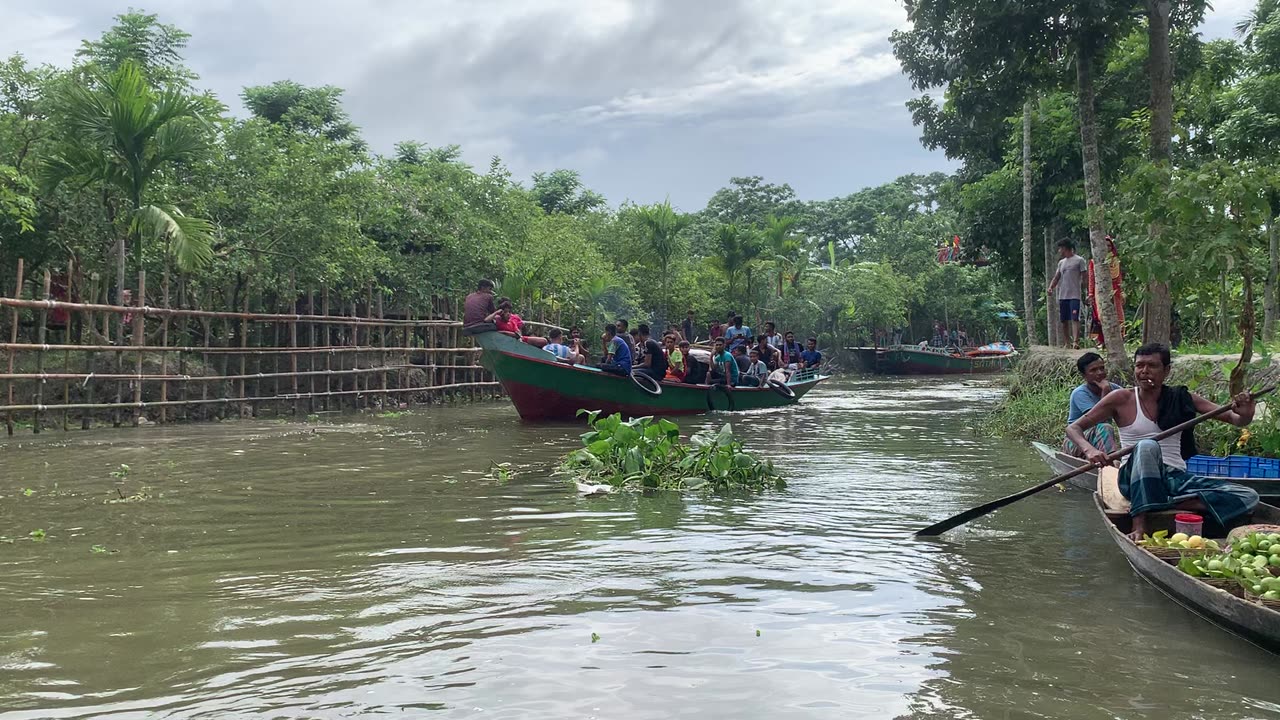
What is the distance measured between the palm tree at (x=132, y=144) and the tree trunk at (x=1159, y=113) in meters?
12.1

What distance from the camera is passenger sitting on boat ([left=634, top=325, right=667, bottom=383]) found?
17.1 m

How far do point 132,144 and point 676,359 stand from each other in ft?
30.6

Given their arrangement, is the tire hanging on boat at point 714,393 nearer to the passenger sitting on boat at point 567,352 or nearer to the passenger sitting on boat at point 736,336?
the passenger sitting on boat at point 736,336

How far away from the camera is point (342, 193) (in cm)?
1838

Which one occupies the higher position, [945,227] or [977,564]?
[945,227]

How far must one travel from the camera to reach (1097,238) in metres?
13.1

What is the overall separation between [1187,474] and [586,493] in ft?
15.7

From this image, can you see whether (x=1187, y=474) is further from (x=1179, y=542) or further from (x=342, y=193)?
(x=342, y=193)

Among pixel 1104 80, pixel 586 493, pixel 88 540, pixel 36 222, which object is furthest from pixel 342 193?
pixel 1104 80

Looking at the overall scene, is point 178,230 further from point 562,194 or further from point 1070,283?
point 562,194

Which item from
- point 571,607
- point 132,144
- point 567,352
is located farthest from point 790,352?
point 571,607

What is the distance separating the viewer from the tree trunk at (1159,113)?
11664 millimetres

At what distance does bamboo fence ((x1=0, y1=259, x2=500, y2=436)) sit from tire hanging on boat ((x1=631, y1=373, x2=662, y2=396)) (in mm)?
5228

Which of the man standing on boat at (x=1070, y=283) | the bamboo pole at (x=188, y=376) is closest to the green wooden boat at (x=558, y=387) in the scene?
the bamboo pole at (x=188, y=376)
